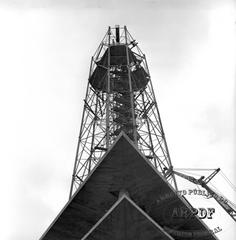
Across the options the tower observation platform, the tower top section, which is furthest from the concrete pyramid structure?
the tower top section

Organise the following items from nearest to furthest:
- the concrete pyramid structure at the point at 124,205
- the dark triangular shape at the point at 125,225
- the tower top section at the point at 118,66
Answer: the dark triangular shape at the point at 125,225
the concrete pyramid structure at the point at 124,205
the tower top section at the point at 118,66

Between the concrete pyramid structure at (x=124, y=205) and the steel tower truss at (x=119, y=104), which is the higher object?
the steel tower truss at (x=119, y=104)

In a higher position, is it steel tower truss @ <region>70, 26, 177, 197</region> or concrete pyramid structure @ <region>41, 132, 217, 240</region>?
steel tower truss @ <region>70, 26, 177, 197</region>

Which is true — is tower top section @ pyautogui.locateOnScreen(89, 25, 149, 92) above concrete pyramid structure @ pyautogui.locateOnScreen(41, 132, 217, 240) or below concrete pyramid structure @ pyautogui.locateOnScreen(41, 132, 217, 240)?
above

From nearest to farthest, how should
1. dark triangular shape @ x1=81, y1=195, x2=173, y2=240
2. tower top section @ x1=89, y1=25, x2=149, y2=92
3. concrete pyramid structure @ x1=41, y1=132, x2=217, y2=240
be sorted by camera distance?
dark triangular shape @ x1=81, y1=195, x2=173, y2=240
concrete pyramid structure @ x1=41, y1=132, x2=217, y2=240
tower top section @ x1=89, y1=25, x2=149, y2=92

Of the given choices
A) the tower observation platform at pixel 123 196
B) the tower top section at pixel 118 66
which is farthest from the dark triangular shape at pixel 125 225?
the tower top section at pixel 118 66

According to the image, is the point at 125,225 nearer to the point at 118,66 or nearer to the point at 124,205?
the point at 124,205

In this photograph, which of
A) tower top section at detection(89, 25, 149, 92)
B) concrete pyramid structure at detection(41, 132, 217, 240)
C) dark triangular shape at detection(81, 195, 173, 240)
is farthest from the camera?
tower top section at detection(89, 25, 149, 92)

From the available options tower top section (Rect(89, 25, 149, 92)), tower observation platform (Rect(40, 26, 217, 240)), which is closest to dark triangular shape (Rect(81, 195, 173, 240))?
tower observation platform (Rect(40, 26, 217, 240))

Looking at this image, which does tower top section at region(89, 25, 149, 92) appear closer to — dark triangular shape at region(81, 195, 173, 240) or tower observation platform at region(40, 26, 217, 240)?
tower observation platform at region(40, 26, 217, 240)

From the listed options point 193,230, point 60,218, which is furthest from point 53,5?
point 193,230

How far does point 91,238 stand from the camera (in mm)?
31797

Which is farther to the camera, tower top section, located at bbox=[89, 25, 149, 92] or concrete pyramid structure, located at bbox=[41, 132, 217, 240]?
tower top section, located at bbox=[89, 25, 149, 92]

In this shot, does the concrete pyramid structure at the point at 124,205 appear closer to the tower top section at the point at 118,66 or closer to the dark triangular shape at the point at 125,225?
the dark triangular shape at the point at 125,225
